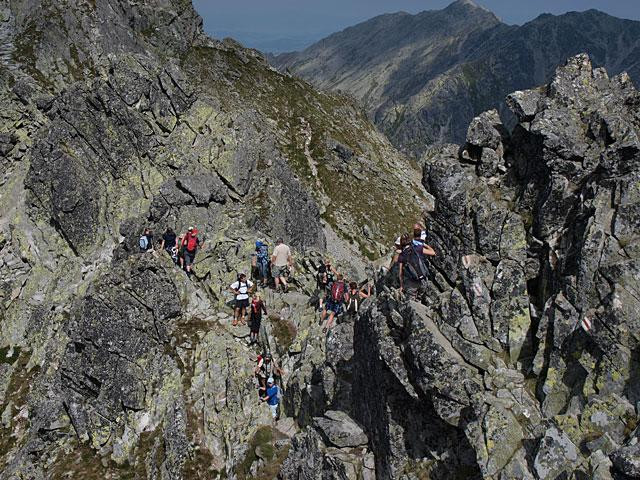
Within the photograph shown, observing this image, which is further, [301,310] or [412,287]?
[301,310]

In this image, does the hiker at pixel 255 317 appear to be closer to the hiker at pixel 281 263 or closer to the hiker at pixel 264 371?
the hiker at pixel 264 371

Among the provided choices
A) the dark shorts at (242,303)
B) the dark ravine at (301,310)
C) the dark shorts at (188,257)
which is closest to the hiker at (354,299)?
the dark ravine at (301,310)

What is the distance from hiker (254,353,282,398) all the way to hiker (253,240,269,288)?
6693mm

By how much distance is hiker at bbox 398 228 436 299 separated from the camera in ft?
59.9

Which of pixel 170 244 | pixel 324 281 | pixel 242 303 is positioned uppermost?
pixel 170 244

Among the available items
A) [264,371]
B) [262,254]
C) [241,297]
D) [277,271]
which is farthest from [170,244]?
[264,371]

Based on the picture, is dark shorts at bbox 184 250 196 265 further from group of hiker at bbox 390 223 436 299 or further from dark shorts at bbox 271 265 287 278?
group of hiker at bbox 390 223 436 299

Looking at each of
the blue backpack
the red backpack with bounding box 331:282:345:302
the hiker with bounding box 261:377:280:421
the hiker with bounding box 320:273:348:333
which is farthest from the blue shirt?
the blue backpack

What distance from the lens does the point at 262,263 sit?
3186cm

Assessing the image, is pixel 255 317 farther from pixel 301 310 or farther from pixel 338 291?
pixel 338 291

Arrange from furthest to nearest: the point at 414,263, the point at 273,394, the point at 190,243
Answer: the point at 190,243, the point at 273,394, the point at 414,263

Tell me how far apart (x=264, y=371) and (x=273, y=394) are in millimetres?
1982

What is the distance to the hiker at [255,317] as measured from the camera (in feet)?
88.5

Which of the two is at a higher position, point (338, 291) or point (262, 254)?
point (262, 254)
